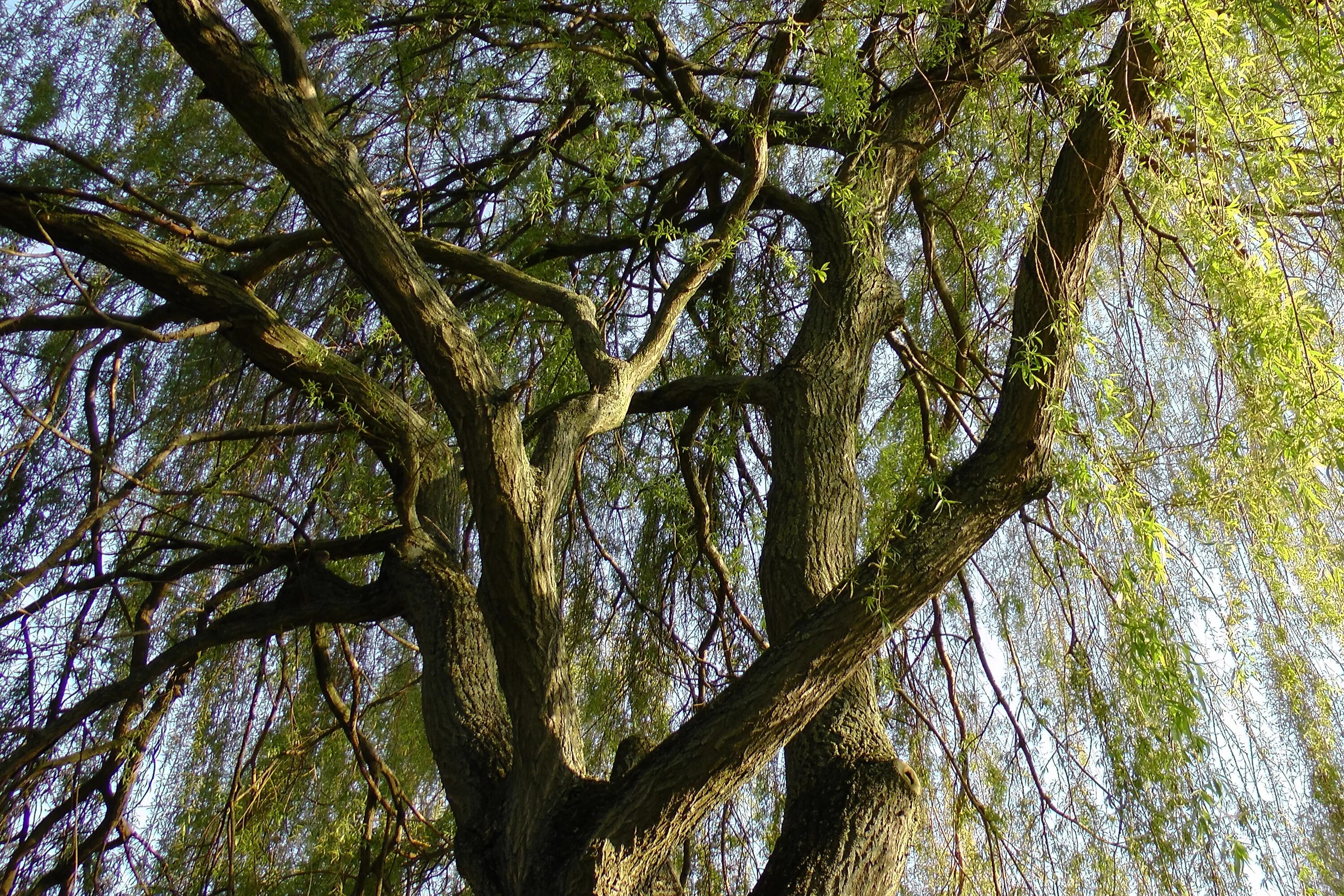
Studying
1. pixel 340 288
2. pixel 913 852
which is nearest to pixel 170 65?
pixel 340 288

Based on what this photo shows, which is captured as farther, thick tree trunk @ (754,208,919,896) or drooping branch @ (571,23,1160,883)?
thick tree trunk @ (754,208,919,896)

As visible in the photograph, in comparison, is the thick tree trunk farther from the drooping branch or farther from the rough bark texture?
the drooping branch

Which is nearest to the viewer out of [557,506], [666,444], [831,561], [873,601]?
[873,601]

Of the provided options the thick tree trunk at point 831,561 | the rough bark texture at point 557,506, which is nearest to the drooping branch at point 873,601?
the rough bark texture at point 557,506

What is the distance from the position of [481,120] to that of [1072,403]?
7.00 feet

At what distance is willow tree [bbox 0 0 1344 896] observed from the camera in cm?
178

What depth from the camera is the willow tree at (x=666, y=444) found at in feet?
5.84

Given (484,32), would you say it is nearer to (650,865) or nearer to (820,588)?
(820,588)

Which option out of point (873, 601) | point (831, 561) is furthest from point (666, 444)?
point (873, 601)

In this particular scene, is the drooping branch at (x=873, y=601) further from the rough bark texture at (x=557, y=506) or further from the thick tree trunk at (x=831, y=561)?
the thick tree trunk at (x=831, y=561)

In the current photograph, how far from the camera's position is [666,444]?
335 centimetres

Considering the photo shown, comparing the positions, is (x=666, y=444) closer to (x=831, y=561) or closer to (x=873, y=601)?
(x=831, y=561)

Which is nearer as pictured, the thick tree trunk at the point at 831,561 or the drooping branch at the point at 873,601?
the drooping branch at the point at 873,601

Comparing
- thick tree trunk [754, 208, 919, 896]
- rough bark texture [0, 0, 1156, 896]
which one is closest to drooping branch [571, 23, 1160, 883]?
rough bark texture [0, 0, 1156, 896]
